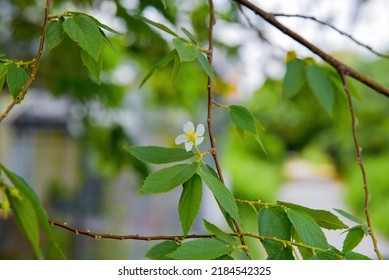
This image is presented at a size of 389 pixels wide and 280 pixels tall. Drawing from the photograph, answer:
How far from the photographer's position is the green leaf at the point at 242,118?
49 centimetres

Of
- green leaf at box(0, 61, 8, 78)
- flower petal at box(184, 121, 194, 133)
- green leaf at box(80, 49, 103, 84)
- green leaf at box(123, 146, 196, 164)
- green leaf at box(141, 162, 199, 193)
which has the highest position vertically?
green leaf at box(80, 49, 103, 84)

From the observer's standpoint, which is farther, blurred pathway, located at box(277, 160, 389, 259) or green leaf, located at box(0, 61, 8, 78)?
blurred pathway, located at box(277, 160, 389, 259)

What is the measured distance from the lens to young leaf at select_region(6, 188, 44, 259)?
0.44 meters

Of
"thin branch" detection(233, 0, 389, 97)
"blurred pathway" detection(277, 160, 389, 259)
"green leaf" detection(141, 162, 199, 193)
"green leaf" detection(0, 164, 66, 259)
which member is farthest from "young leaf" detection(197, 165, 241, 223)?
"blurred pathway" detection(277, 160, 389, 259)

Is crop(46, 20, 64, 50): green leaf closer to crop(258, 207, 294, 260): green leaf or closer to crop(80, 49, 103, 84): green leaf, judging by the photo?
crop(80, 49, 103, 84): green leaf

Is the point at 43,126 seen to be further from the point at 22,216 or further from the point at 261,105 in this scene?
the point at 22,216

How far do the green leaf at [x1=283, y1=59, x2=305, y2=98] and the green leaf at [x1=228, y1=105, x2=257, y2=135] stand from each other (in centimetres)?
24

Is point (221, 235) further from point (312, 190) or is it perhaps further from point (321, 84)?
point (312, 190)

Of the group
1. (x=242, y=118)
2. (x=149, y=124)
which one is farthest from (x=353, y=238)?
(x=149, y=124)

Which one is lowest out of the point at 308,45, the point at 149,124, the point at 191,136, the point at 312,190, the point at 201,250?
the point at 201,250

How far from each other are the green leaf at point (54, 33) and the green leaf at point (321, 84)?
1.17ft

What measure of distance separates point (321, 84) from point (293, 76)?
0.03 meters

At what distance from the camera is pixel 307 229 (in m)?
0.45
